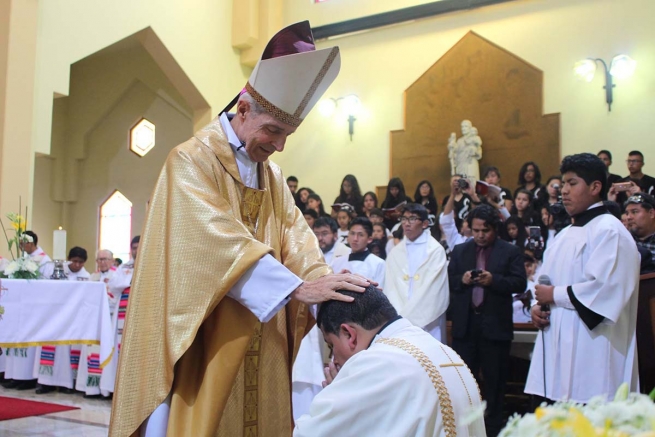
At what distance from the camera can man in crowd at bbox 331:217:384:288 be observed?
6406mm

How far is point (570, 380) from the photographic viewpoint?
3.96 m

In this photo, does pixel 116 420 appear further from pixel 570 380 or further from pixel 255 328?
pixel 570 380

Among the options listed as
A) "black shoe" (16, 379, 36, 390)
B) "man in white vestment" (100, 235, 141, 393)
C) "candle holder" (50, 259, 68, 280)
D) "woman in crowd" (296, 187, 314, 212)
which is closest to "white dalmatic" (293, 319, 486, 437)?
"candle holder" (50, 259, 68, 280)

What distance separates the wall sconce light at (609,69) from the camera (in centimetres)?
1010

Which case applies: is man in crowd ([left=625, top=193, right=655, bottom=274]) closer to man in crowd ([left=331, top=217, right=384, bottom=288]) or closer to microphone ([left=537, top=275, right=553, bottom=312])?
microphone ([left=537, top=275, right=553, bottom=312])

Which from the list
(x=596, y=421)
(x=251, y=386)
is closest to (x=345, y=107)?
(x=251, y=386)

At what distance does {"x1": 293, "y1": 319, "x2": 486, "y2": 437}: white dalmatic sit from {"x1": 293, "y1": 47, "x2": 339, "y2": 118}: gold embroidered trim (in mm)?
1183

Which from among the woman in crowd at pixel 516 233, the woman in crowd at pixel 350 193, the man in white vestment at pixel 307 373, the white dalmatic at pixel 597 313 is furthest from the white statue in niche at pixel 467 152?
the white dalmatic at pixel 597 313

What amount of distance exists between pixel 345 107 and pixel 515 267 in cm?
793

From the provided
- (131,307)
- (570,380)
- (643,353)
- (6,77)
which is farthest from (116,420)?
(6,77)

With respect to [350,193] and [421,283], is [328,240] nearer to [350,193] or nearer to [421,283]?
[421,283]

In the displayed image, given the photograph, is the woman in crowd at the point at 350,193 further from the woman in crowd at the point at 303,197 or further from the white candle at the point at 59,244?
the white candle at the point at 59,244

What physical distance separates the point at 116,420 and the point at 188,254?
2.02ft

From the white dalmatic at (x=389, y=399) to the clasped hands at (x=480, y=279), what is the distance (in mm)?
3460
